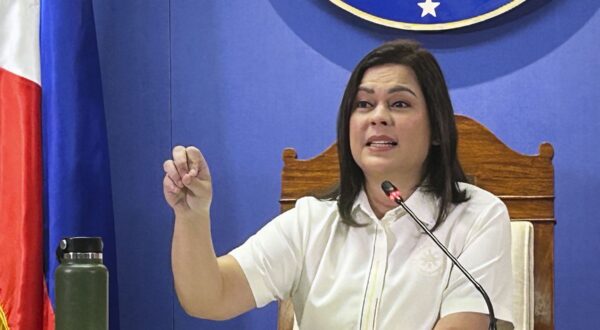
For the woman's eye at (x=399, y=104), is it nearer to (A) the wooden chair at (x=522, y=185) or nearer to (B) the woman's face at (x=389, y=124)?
(B) the woman's face at (x=389, y=124)

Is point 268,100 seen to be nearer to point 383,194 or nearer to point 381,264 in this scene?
point 383,194

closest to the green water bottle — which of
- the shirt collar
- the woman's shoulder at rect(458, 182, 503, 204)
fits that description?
the shirt collar

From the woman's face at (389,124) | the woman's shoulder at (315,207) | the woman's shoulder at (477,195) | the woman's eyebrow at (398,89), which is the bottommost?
the woman's shoulder at (315,207)

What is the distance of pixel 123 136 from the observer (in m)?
2.72

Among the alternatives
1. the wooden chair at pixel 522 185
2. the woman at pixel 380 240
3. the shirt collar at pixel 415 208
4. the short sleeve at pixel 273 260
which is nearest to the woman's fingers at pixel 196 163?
the woman at pixel 380 240

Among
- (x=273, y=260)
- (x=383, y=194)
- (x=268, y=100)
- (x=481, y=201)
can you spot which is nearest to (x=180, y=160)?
(x=273, y=260)

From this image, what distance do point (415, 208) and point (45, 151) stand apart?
107cm

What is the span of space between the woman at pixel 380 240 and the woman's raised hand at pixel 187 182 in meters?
0.06

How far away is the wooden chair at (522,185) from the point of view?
215 centimetres

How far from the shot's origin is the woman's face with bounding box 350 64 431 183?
1854mm

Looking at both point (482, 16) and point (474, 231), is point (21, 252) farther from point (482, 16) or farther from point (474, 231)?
point (482, 16)

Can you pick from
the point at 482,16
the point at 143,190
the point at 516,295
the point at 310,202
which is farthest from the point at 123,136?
the point at 516,295

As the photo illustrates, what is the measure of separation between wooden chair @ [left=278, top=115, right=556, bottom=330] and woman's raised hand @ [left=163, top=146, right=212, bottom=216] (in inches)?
21.3

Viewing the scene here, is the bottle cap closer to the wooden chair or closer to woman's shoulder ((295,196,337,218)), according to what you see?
woman's shoulder ((295,196,337,218))
